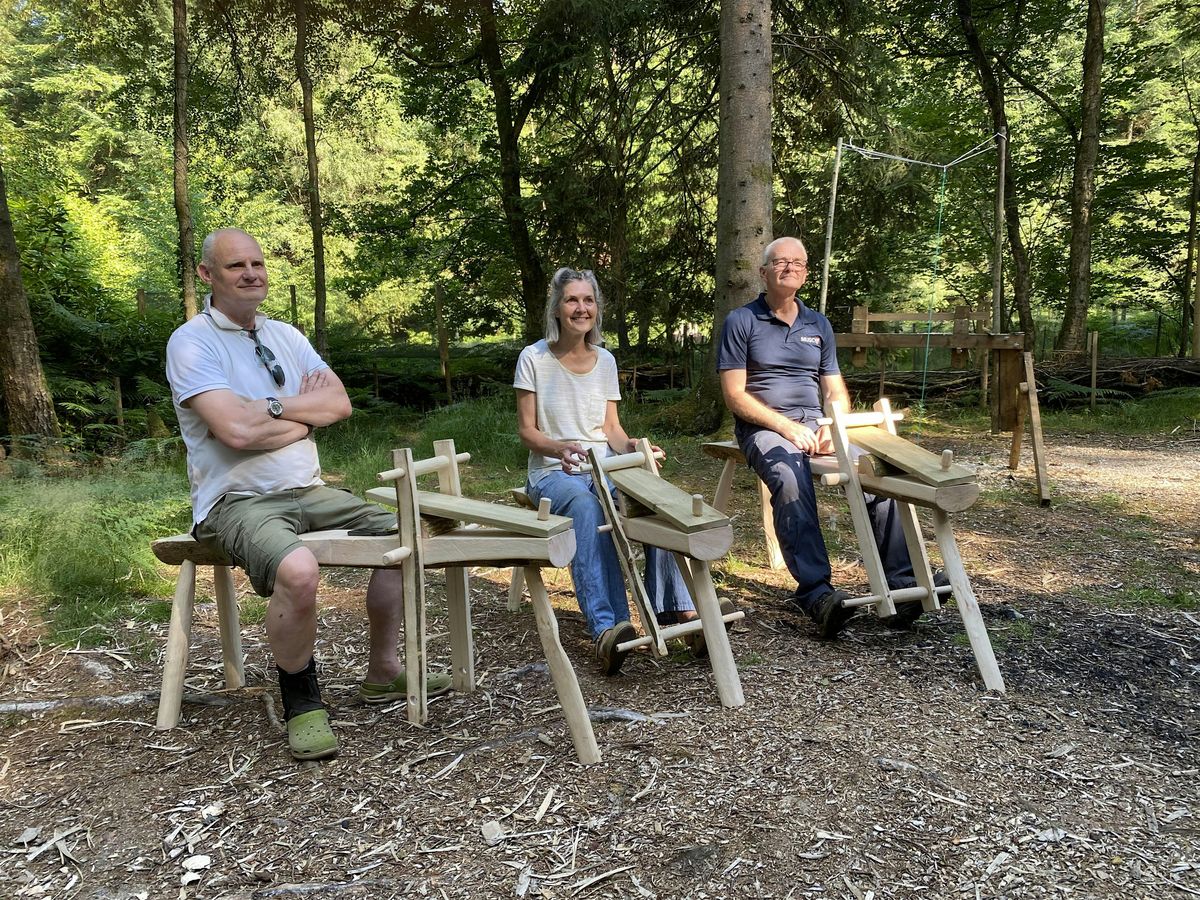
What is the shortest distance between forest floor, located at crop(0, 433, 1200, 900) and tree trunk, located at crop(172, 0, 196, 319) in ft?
21.0

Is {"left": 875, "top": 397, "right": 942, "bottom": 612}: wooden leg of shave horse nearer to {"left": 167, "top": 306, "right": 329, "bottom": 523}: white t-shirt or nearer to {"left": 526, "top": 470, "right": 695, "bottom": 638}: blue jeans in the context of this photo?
{"left": 526, "top": 470, "right": 695, "bottom": 638}: blue jeans

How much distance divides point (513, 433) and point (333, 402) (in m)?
5.58

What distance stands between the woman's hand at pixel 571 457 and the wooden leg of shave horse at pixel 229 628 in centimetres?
136

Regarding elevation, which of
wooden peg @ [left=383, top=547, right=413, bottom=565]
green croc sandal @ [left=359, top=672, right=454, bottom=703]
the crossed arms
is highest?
the crossed arms

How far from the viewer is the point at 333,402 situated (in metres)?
2.93

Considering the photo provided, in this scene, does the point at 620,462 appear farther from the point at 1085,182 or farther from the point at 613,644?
the point at 1085,182

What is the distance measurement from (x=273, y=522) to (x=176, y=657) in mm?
679

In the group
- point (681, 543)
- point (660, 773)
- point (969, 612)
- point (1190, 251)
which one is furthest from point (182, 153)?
point (1190, 251)

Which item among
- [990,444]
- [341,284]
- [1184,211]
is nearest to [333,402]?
[990,444]

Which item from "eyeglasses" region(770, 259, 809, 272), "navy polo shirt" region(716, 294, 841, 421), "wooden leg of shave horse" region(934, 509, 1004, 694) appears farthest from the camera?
"navy polo shirt" region(716, 294, 841, 421)

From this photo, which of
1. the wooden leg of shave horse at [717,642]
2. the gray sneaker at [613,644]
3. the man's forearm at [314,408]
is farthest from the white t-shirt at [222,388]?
the wooden leg of shave horse at [717,642]

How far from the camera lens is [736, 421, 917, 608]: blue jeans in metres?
3.62

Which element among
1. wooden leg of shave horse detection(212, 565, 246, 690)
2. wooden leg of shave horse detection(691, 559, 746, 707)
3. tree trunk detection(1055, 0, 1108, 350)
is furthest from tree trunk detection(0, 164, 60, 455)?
tree trunk detection(1055, 0, 1108, 350)

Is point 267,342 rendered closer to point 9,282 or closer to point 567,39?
point 9,282
